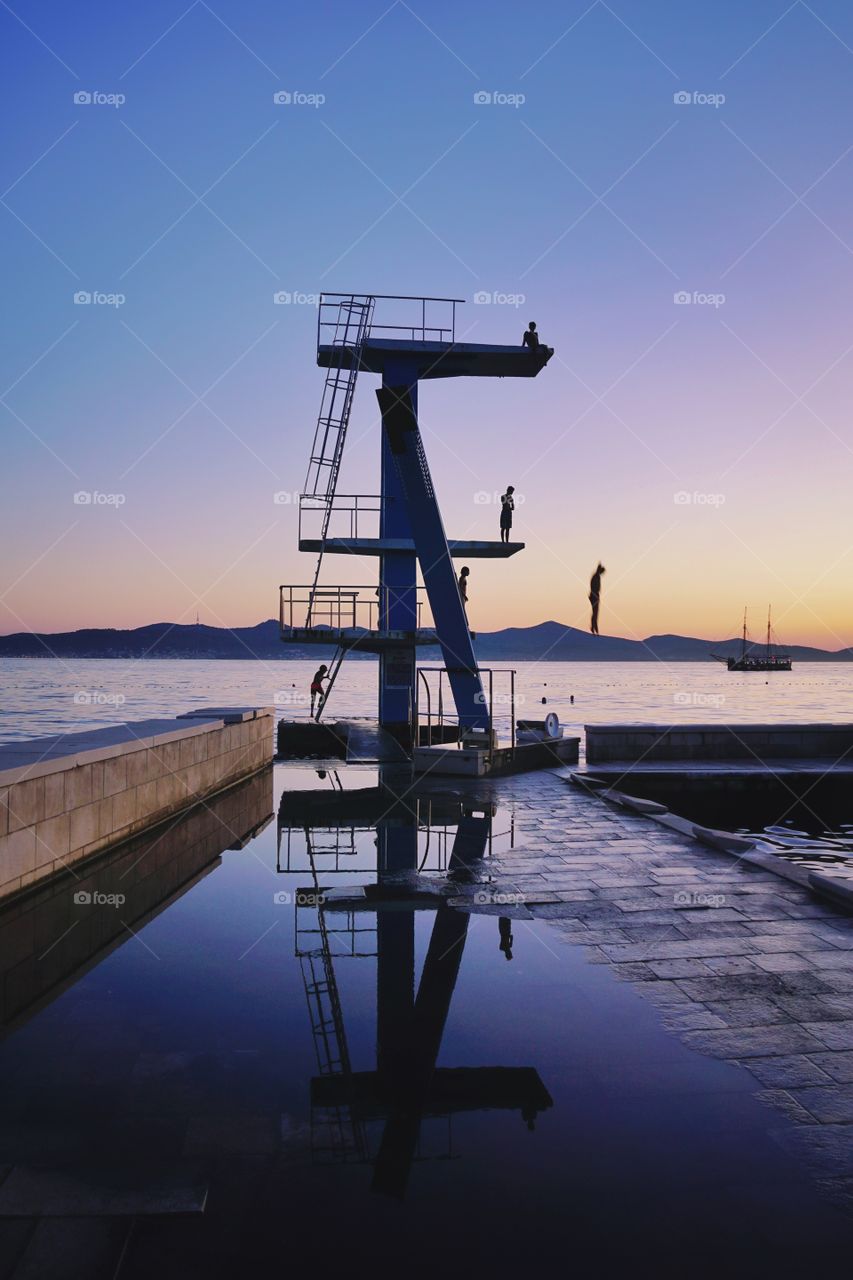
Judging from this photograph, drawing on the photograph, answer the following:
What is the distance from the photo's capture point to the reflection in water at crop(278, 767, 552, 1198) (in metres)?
4.17

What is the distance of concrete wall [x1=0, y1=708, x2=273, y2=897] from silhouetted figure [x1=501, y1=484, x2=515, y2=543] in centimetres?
916

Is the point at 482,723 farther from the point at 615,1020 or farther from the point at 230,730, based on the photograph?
the point at 615,1020

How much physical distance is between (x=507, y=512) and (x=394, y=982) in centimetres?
1711

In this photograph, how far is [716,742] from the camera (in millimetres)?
21250

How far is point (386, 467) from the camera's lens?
76.3 feet

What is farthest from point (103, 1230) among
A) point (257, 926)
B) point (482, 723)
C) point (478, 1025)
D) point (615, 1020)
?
point (482, 723)

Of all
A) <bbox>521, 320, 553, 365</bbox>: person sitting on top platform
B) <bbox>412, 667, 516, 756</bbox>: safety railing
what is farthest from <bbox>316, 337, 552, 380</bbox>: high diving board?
<bbox>412, 667, 516, 756</bbox>: safety railing

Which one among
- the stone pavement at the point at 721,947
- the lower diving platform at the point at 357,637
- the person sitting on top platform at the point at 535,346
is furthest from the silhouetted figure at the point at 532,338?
the stone pavement at the point at 721,947
